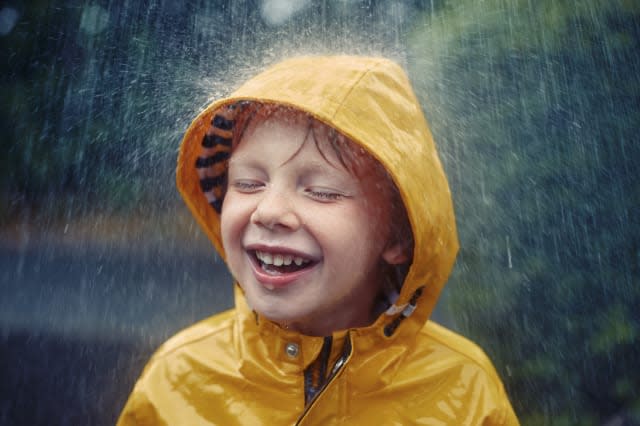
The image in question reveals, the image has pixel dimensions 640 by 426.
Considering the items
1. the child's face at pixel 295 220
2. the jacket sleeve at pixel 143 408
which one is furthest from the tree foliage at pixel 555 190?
the jacket sleeve at pixel 143 408

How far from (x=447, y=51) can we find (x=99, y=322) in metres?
2.62

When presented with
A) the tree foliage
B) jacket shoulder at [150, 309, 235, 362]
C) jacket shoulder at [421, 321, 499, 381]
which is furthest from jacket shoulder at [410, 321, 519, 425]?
the tree foliage

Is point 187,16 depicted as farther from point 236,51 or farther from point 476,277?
point 476,277

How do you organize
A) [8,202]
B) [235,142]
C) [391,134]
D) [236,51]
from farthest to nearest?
[8,202]
[236,51]
[235,142]
[391,134]

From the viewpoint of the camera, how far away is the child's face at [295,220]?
1.55 m

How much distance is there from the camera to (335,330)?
1817 millimetres

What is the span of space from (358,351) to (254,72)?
4.59 feet

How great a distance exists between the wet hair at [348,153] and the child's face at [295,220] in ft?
0.03

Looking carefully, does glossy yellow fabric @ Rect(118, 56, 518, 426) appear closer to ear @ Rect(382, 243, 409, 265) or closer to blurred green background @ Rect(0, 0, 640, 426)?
ear @ Rect(382, 243, 409, 265)

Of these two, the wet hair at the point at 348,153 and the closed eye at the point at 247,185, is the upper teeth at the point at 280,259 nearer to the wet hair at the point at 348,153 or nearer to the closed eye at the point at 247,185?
the closed eye at the point at 247,185

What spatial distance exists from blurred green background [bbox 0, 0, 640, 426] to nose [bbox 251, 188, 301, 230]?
1.13 meters

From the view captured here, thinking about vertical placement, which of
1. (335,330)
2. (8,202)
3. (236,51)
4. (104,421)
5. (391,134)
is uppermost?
(391,134)

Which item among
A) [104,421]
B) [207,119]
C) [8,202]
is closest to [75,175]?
[8,202]

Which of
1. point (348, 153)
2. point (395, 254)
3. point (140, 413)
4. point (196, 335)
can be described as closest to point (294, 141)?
point (348, 153)
